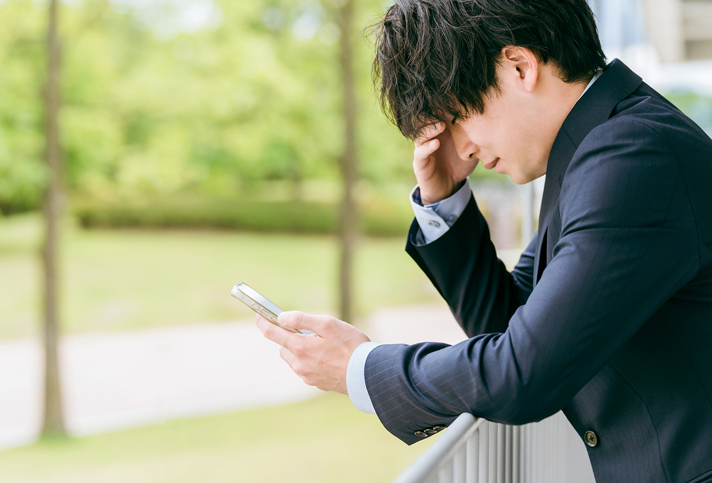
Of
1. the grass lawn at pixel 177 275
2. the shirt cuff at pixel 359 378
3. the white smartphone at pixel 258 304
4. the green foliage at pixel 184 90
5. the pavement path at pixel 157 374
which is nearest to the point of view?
the shirt cuff at pixel 359 378

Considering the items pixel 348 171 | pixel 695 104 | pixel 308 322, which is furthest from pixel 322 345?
pixel 695 104

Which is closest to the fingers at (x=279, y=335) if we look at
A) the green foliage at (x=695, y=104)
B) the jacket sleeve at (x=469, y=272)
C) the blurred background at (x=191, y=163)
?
the jacket sleeve at (x=469, y=272)

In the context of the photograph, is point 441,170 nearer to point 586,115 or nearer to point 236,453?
point 586,115

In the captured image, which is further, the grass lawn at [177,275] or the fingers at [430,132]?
the grass lawn at [177,275]

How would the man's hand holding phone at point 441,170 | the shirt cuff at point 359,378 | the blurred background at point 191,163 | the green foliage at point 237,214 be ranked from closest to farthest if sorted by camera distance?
the shirt cuff at point 359,378 < the man's hand holding phone at point 441,170 < the blurred background at point 191,163 < the green foliage at point 237,214

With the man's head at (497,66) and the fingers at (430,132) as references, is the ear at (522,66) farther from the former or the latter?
the fingers at (430,132)

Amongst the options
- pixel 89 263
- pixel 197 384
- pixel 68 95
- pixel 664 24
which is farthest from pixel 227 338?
pixel 664 24

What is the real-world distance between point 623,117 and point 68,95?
677 centimetres

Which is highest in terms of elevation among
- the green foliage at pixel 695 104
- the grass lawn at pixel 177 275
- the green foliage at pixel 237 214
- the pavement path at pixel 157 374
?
the green foliage at pixel 695 104

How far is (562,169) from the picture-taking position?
691 millimetres

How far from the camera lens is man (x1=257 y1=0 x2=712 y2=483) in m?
0.54

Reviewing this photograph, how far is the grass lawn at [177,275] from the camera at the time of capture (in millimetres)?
11688

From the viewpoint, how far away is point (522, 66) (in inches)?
27.3

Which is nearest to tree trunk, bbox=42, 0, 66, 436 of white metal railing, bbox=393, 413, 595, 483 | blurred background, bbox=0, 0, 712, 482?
blurred background, bbox=0, 0, 712, 482
